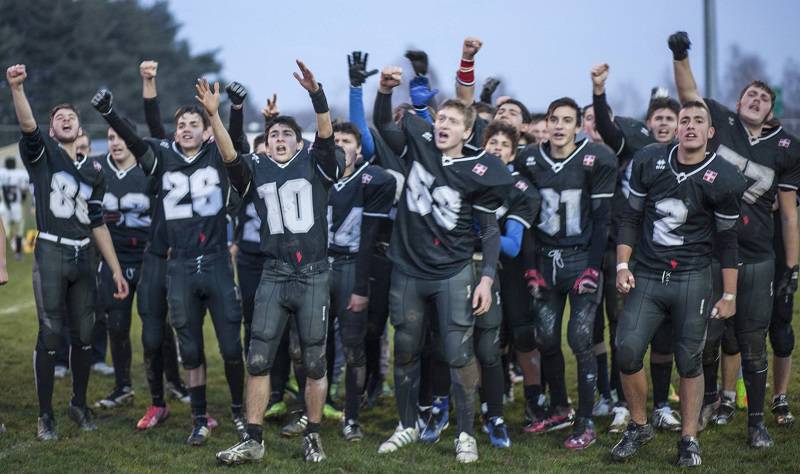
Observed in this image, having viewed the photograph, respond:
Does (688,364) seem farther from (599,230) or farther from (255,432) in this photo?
(255,432)

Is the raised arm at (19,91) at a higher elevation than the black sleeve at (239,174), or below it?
higher

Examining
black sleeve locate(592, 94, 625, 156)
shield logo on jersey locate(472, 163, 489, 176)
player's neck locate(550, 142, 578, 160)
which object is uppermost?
black sleeve locate(592, 94, 625, 156)

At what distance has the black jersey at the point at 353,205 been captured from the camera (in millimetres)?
6965

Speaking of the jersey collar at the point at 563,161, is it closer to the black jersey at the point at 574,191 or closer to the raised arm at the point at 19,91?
the black jersey at the point at 574,191

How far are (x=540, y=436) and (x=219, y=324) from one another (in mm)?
2474

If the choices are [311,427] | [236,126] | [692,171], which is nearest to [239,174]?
[236,126]

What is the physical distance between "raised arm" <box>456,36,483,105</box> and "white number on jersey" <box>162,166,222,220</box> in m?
1.90

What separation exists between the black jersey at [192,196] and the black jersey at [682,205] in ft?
9.68

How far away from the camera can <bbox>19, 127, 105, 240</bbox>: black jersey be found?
6.81 metres

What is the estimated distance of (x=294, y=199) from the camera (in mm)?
6270

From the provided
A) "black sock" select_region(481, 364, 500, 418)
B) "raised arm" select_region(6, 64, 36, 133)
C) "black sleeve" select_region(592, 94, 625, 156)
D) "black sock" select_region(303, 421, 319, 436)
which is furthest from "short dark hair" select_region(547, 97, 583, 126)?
"raised arm" select_region(6, 64, 36, 133)

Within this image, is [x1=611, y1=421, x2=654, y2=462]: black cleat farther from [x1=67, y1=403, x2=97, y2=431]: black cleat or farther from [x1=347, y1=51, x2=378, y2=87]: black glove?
[x1=67, y1=403, x2=97, y2=431]: black cleat

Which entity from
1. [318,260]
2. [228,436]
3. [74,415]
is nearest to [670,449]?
[318,260]

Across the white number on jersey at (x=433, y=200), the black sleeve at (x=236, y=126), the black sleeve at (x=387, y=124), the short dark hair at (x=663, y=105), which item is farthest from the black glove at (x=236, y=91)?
the short dark hair at (x=663, y=105)
